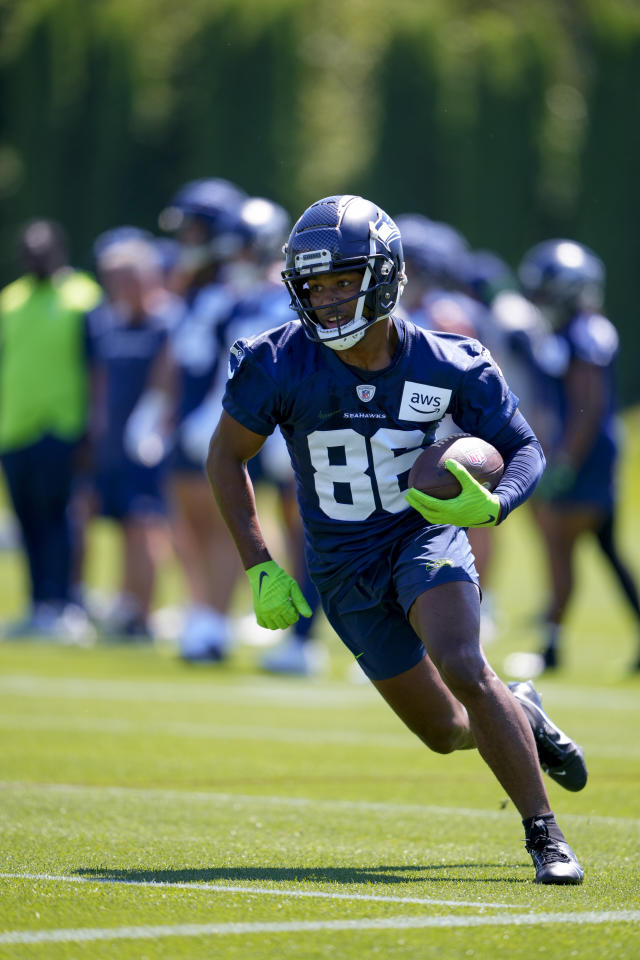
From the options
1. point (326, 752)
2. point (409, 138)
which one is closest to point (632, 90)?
point (409, 138)

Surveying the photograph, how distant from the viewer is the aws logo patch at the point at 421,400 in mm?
5305

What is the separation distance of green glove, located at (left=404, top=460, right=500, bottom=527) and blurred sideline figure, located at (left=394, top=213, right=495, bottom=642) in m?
5.00

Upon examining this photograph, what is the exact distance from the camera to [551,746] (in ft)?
17.7

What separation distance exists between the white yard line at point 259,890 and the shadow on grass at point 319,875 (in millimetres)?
32

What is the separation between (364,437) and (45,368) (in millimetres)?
7345

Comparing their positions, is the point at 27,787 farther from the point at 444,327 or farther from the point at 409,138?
the point at 409,138

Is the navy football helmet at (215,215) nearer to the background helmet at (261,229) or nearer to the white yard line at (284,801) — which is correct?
the background helmet at (261,229)

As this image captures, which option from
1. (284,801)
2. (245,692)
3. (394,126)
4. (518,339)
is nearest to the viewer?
(284,801)

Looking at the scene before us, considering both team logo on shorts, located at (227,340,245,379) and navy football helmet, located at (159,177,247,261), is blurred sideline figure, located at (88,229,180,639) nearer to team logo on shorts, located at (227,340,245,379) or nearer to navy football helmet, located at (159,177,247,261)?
navy football helmet, located at (159,177,247,261)

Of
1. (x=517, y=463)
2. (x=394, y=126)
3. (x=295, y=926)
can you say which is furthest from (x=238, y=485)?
(x=394, y=126)

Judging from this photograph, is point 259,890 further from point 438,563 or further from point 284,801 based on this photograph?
point 284,801

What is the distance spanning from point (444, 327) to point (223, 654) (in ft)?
7.63

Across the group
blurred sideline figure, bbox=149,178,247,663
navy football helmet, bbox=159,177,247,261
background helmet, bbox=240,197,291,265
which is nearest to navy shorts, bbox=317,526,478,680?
blurred sideline figure, bbox=149,178,247,663

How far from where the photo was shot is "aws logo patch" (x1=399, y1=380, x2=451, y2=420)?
5.30 meters
